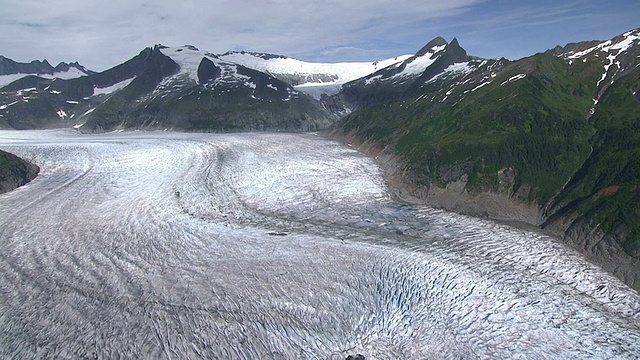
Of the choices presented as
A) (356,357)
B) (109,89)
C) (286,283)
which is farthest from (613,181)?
(109,89)

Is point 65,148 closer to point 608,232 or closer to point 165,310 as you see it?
point 165,310

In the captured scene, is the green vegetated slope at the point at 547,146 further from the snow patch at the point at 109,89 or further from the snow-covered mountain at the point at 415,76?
the snow patch at the point at 109,89

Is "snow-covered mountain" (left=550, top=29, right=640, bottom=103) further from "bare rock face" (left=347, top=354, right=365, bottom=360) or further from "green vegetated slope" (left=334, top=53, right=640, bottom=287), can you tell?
"bare rock face" (left=347, top=354, right=365, bottom=360)

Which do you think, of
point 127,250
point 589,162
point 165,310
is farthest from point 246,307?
point 589,162

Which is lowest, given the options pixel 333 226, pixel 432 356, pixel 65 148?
pixel 432 356

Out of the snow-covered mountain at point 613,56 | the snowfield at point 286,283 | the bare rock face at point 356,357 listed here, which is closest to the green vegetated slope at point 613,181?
the snowfield at point 286,283
